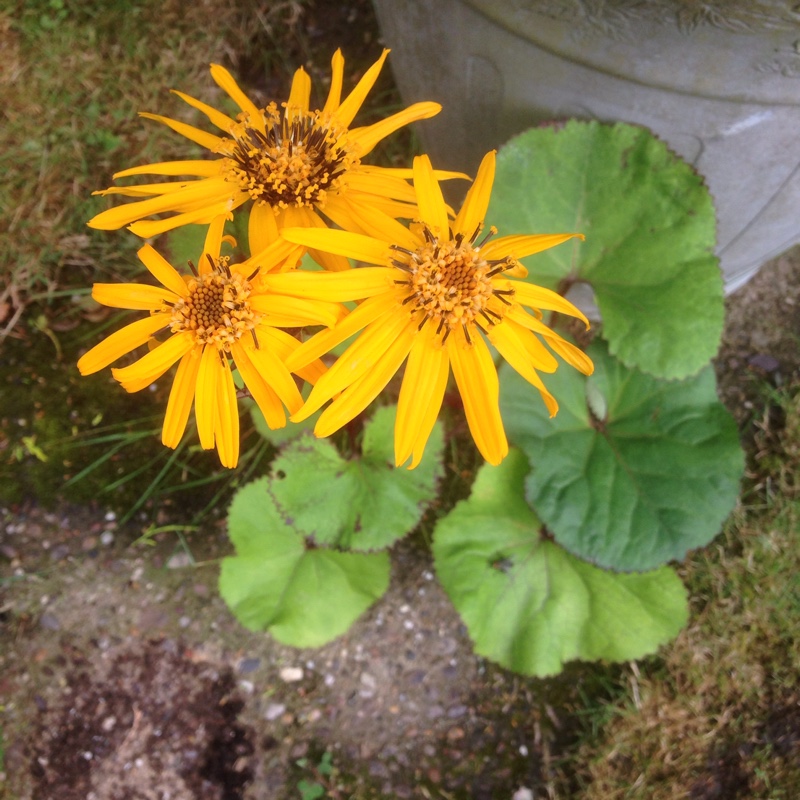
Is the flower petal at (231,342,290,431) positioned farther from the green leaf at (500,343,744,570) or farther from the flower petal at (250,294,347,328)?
the green leaf at (500,343,744,570)

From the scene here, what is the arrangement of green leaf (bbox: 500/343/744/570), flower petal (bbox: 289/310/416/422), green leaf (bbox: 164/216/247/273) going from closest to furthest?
flower petal (bbox: 289/310/416/422) < green leaf (bbox: 164/216/247/273) < green leaf (bbox: 500/343/744/570)

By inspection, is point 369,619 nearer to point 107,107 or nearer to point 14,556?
point 14,556

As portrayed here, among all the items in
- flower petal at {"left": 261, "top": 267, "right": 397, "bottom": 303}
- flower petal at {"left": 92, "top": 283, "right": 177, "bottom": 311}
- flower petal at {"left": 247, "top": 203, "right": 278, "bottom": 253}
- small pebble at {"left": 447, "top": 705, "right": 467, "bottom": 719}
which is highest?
flower petal at {"left": 261, "top": 267, "right": 397, "bottom": 303}

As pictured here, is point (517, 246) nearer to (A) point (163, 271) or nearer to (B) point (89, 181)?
(A) point (163, 271)

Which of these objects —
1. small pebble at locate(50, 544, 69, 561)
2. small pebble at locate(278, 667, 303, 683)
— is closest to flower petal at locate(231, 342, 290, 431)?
small pebble at locate(278, 667, 303, 683)

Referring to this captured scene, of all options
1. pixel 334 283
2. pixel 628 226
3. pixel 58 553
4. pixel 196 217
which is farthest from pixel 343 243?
pixel 58 553

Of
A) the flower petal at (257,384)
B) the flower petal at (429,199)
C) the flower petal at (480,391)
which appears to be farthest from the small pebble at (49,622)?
the flower petal at (429,199)

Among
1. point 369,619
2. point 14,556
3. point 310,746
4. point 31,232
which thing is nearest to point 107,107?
point 31,232

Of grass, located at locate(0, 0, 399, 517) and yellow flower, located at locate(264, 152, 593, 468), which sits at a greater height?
yellow flower, located at locate(264, 152, 593, 468)
